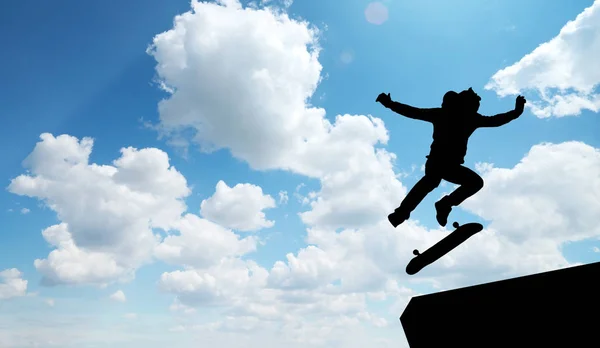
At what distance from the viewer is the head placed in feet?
21.4

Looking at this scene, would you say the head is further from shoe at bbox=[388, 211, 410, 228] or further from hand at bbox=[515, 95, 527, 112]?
shoe at bbox=[388, 211, 410, 228]

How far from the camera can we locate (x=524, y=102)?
682 centimetres

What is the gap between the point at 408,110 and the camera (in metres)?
6.70

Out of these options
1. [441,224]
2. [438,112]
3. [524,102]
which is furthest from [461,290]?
[524,102]

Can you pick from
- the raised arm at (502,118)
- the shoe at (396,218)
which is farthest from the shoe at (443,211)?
the raised arm at (502,118)

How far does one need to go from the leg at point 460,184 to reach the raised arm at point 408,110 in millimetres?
1038

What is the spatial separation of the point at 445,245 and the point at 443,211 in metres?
0.66

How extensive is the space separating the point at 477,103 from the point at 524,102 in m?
0.98

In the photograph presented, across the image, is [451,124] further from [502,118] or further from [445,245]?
[445,245]

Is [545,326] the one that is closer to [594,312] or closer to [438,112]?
[594,312]

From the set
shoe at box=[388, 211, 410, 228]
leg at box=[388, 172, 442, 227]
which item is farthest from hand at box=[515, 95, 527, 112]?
shoe at box=[388, 211, 410, 228]

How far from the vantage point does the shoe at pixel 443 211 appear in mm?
7141

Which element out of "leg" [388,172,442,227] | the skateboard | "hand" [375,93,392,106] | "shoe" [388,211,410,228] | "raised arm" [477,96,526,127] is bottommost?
the skateboard

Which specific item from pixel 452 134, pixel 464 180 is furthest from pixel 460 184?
pixel 452 134
